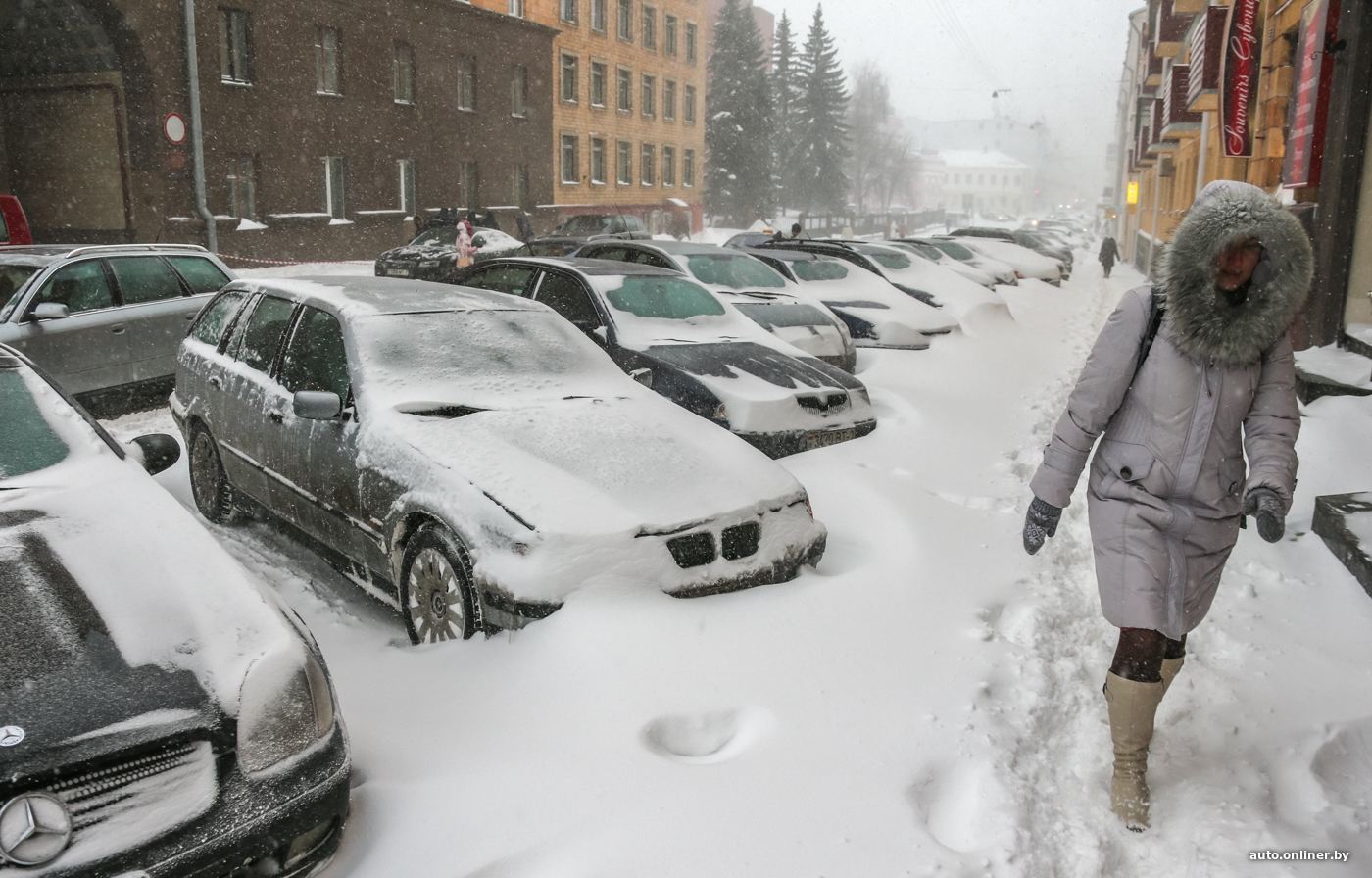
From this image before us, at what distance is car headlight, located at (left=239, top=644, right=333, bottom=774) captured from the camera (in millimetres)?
2270

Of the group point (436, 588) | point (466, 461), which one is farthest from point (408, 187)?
point (436, 588)

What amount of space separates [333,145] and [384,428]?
23.7 metres

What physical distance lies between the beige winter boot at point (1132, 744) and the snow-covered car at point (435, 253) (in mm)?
16712

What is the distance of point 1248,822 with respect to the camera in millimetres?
2871

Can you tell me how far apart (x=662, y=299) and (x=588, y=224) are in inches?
724

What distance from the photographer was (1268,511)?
2.70 metres

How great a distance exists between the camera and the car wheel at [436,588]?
3.53 metres

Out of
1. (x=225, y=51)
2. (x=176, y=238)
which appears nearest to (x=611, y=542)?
(x=176, y=238)

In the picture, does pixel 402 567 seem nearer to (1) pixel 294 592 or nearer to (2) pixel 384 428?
(2) pixel 384 428

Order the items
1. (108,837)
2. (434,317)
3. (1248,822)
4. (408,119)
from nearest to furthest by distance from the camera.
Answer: (108,837), (1248,822), (434,317), (408,119)

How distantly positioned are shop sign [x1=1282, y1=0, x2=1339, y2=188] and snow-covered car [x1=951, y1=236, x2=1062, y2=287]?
12.7 metres

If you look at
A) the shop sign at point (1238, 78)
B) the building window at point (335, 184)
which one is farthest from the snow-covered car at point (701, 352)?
the building window at point (335, 184)

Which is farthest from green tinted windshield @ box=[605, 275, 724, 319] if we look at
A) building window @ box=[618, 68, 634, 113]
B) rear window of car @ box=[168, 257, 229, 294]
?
building window @ box=[618, 68, 634, 113]

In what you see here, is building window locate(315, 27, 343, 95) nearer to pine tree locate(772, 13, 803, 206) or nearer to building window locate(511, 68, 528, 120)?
building window locate(511, 68, 528, 120)
